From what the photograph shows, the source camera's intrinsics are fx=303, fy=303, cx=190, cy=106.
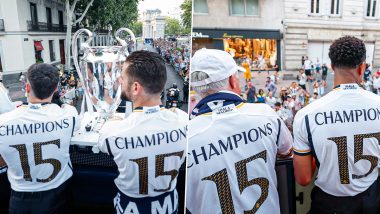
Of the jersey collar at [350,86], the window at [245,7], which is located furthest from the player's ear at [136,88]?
the window at [245,7]

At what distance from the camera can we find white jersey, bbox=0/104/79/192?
0.74 meters

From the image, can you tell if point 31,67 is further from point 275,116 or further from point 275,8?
point 275,8

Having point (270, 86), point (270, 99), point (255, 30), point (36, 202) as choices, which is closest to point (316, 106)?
point (36, 202)

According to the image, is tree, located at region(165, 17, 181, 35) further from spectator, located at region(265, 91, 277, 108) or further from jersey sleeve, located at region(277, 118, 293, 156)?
spectator, located at region(265, 91, 277, 108)

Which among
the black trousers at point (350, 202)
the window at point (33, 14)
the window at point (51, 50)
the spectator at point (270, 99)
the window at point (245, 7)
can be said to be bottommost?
the spectator at point (270, 99)

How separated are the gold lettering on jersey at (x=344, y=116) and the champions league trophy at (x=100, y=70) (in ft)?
1.91

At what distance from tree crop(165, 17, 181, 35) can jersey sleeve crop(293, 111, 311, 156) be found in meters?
0.37

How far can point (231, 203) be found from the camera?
0.64m

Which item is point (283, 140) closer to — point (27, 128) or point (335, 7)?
point (27, 128)

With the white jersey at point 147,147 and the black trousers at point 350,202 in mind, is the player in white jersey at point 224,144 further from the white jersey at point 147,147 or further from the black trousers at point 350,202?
the black trousers at point 350,202

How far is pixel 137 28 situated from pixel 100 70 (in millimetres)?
182

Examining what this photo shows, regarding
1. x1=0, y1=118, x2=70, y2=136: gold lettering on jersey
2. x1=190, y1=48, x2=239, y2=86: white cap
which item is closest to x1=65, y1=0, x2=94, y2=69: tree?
x1=0, y1=118, x2=70, y2=136: gold lettering on jersey

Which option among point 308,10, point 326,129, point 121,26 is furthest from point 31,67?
point 308,10

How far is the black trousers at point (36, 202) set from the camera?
0.78 metres
